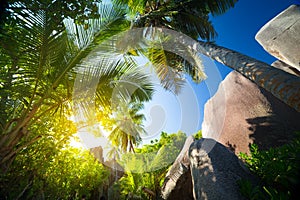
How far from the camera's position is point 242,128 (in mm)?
7242

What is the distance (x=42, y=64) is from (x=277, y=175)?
4600 millimetres

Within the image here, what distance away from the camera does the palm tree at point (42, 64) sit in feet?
9.85

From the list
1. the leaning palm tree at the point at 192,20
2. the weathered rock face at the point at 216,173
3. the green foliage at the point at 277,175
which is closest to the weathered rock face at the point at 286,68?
the leaning palm tree at the point at 192,20

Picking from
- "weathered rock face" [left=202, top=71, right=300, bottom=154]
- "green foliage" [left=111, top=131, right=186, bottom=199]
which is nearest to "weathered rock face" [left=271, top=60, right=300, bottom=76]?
"weathered rock face" [left=202, top=71, right=300, bottom=154]

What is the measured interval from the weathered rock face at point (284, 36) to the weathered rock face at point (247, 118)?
1719 mm

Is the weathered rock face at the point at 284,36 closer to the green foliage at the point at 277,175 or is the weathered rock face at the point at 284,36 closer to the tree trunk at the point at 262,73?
the tree trunk at the point at 262,73

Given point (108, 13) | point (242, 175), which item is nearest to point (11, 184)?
point (108, 13)

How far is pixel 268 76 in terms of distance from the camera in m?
3.29

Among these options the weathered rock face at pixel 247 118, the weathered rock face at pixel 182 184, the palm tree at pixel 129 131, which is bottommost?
the palm tree at pixel 129 131

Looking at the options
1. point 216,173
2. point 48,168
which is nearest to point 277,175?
point 216,173

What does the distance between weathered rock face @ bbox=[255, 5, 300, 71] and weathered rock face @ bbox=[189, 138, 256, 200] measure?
428 centimetres

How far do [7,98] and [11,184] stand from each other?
2.04 m

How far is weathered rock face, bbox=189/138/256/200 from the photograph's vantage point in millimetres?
3467

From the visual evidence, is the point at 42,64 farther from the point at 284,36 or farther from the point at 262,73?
the point at 284,36
